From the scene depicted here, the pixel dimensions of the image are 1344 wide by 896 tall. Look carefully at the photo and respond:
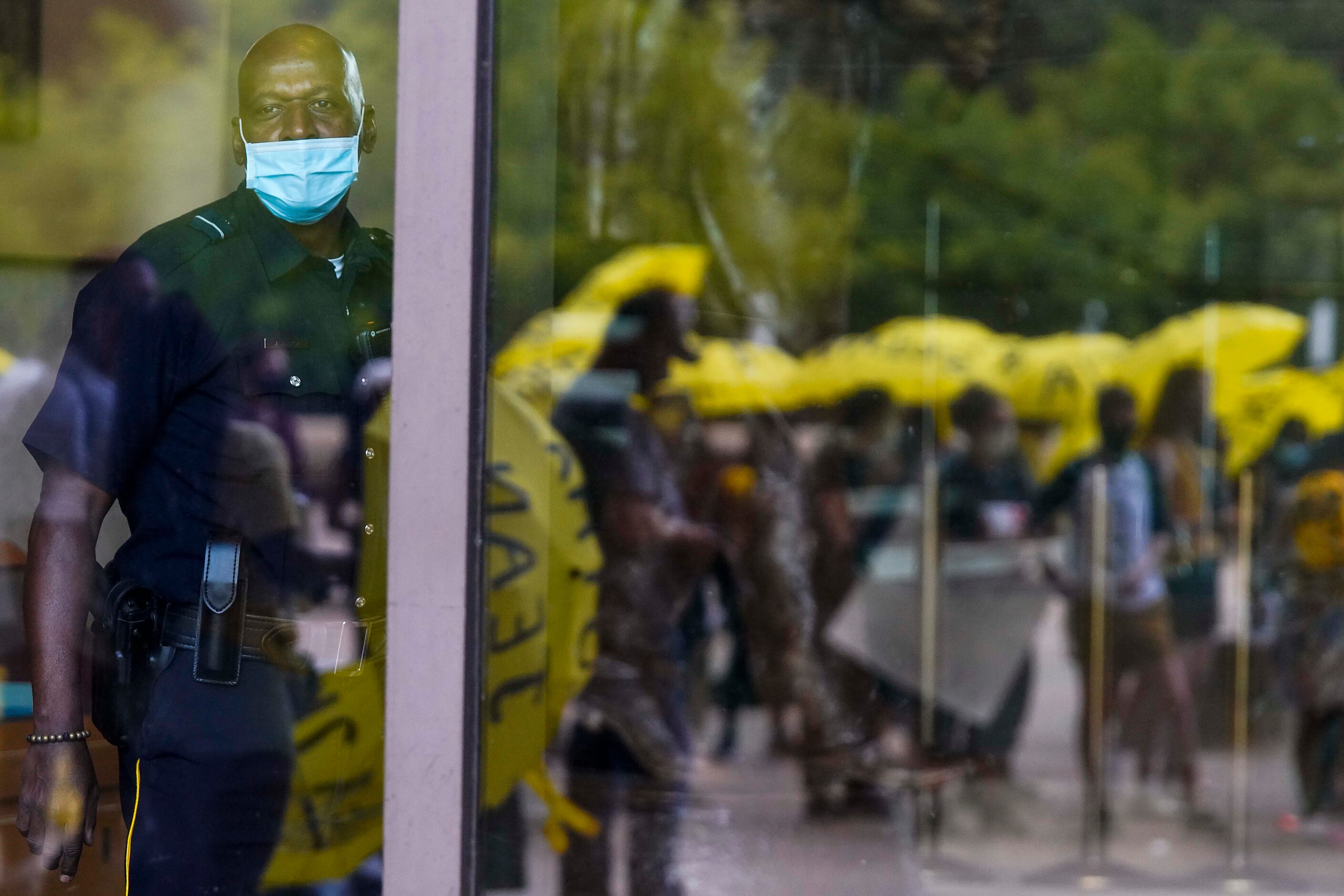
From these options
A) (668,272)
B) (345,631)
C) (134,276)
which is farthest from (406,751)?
(668,272)

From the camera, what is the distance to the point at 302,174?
162 centimetres

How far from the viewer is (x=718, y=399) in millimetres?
5707

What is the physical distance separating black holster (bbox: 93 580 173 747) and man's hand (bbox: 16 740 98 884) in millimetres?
54

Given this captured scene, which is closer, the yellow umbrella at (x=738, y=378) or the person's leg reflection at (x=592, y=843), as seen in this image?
the person's leg reflection at (x=592, y=843)

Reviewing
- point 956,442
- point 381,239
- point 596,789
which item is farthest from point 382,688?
point 956,442

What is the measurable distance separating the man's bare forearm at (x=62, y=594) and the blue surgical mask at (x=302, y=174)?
0.41 metres

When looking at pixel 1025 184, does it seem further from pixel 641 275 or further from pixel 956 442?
pixel 641 275

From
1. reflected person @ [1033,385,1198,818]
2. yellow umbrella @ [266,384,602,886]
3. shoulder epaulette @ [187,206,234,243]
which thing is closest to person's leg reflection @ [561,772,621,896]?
reflected person @ [1033,385,1198,818]

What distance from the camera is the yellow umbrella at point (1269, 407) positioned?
5605 mm

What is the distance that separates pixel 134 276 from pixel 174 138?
0.71 feet

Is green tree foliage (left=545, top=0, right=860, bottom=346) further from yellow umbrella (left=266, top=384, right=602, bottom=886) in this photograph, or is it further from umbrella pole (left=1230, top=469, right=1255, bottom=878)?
yellow umbrella (left=266, top=384, right=602, bottom=886)

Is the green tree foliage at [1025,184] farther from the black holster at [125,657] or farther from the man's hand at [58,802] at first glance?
the man's hand at [58,802]

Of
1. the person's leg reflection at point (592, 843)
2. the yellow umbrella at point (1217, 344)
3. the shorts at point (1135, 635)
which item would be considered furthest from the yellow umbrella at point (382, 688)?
the yellow umbrella at point (1217, 344)

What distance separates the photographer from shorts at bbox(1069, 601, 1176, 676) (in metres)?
5.42
